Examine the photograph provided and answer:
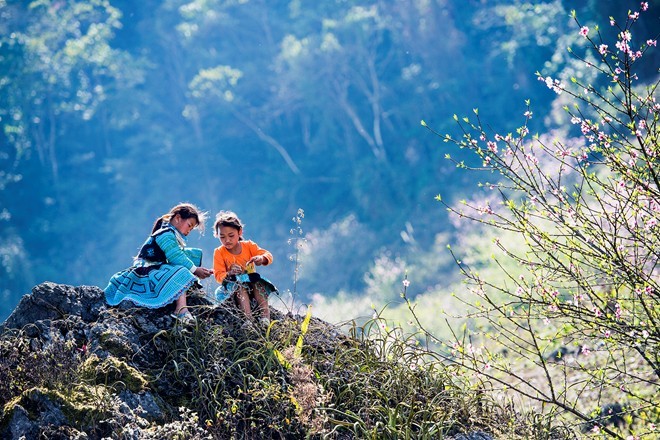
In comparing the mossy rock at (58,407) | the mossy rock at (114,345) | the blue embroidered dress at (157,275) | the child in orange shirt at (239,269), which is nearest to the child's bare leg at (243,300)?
the child in orange shirt at (239,269)

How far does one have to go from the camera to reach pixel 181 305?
5.37 meters

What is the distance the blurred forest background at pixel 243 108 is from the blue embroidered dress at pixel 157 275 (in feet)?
98.7

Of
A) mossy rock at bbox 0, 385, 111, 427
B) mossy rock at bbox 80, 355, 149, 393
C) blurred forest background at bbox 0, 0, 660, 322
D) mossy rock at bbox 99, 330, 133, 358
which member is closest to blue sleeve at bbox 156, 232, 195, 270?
mossy rock at bbox 99, 330, 133, 358

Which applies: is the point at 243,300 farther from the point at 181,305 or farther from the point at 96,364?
the point at 96,364

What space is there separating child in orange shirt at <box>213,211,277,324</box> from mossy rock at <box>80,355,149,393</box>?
3.10 ft

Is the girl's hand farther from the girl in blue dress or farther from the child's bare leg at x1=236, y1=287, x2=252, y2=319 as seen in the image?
the child's bare leg at x1=236, y1=287, x2=252, y2=319

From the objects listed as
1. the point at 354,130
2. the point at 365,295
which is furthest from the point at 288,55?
the point at 365,295

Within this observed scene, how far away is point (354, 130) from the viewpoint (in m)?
40.8

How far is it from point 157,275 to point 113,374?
1047 mm

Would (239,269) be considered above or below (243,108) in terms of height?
below

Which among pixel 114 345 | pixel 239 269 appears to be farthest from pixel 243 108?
pixel 114 345

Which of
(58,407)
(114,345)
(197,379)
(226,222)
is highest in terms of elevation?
(226,222)

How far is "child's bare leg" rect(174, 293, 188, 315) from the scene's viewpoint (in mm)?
5332

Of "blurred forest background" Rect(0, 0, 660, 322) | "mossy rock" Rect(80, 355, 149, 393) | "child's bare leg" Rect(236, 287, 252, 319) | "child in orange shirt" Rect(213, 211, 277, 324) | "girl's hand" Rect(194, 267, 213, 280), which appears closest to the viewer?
"mossy rock" Rect(80, 355, 149, 393)
